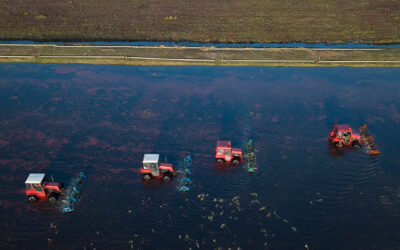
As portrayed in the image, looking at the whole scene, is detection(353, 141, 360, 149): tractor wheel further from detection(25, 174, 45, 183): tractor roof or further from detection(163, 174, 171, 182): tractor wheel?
detection(25, 174, 45, 183): tractor roof

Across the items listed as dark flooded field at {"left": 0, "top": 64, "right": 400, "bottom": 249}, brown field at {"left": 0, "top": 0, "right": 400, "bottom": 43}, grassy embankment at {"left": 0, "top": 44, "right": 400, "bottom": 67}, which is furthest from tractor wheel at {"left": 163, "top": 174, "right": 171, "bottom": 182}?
brown field at {"left": 0, "top": 0, "right": 400, "bottom": 43}

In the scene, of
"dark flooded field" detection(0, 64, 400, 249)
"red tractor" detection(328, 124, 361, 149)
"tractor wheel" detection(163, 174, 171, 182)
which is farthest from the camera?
"red tractor" detection(328, 124, 361, 149)

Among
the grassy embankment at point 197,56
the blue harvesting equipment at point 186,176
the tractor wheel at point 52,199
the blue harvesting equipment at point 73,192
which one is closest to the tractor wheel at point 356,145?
the blue harvesting equipment at point 186,176

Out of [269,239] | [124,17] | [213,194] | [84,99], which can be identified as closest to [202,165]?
[213,194]

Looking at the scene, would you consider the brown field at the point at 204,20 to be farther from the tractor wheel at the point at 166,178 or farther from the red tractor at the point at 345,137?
the tractor wheel at the point at 166,178

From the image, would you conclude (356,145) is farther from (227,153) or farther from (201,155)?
(201,155)

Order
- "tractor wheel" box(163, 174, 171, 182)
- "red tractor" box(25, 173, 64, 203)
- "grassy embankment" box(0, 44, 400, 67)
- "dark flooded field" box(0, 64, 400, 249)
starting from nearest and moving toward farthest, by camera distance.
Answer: "dark flooded field" box(0, 64, 400, 249), "red tractor" box(25, 173, 64, 203), "tractor wheel" box(163, 174, 171, 182), "grassy embankment" box(0, 44, 400, 67)
